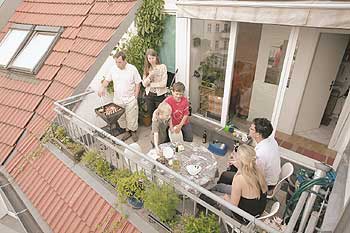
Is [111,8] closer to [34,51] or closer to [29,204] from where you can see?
[34,51]

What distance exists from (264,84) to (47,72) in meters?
5.28

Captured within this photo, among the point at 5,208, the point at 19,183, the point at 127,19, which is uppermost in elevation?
the point at 127,19

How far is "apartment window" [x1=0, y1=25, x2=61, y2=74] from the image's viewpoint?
5852 mm

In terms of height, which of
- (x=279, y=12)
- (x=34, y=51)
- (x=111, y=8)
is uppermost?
(x=111, y=8)

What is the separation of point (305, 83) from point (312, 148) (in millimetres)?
1434

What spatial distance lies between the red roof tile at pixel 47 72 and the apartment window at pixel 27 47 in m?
0.14

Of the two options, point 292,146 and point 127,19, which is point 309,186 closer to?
point 292,146

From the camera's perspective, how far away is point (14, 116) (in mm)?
5473

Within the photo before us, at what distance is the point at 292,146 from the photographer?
5.04 metres

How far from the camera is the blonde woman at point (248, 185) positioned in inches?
106

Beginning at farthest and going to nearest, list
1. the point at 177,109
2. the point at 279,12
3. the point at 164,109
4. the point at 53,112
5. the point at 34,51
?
the point at 34,51 < the point at 53,112 < the point at 177,109 < the point at 164,109 < the point at 279,12

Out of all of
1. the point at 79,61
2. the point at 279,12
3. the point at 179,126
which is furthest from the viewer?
the point at 79,61

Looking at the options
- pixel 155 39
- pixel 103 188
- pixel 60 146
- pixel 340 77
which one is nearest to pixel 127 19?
pixel 155 39

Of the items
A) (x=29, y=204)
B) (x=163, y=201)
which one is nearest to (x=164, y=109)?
(x=163, y=201)
